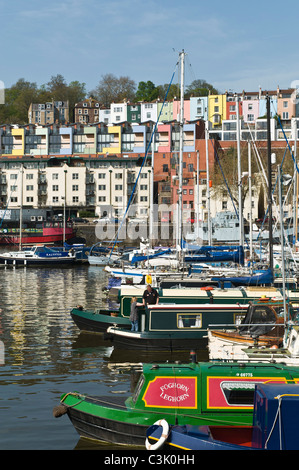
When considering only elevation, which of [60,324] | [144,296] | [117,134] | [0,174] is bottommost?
[60,324]

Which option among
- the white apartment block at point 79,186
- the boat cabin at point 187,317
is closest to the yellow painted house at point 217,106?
the white apartment block at point 79,186

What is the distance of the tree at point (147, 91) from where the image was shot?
189875 mm

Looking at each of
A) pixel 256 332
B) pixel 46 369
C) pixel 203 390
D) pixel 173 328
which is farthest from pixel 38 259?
pixel 203 390

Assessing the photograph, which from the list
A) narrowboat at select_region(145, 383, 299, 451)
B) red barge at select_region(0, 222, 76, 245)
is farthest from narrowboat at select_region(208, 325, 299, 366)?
red barge at select_region(0, 222, 76, 245)

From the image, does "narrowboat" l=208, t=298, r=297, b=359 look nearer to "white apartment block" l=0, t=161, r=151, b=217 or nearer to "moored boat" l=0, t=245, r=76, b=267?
"moored boat" l=0, t=245, r=76, b=267

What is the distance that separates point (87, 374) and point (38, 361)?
2.93 meters

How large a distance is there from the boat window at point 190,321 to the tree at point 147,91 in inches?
6665

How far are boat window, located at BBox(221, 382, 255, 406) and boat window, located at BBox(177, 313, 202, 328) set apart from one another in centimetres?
1091

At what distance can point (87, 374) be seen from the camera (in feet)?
72.6

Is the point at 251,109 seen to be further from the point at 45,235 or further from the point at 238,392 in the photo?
the point at 238,392

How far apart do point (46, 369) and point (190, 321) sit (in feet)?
20.7

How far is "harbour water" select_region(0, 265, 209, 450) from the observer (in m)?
16.1
